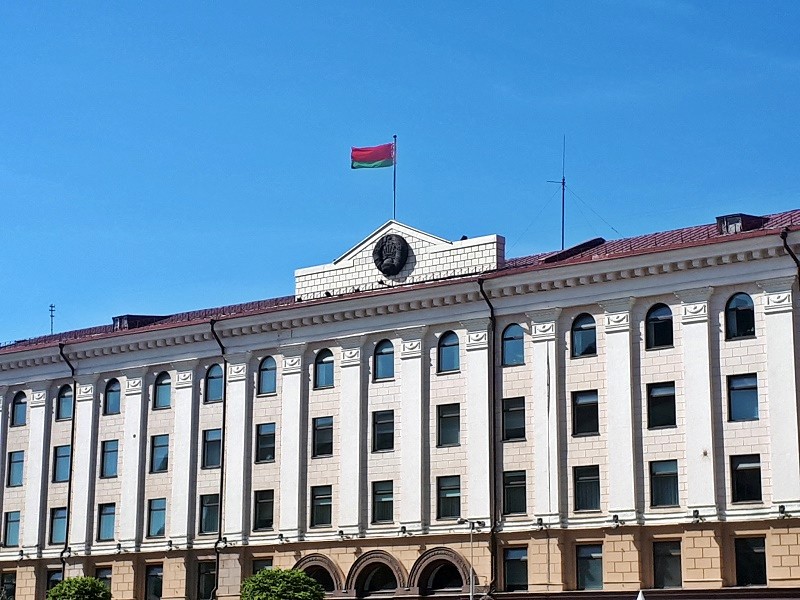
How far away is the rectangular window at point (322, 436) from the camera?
60.7 meters

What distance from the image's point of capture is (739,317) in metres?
51.3

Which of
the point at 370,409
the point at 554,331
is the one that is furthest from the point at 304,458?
the point at 554,331

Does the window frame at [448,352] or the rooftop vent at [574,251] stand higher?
the rooftop vent at [574,251]

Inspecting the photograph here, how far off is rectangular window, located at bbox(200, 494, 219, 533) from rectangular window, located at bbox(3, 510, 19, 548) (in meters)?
10.5

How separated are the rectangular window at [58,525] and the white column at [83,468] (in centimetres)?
63

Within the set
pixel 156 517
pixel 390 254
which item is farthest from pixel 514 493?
pixel 156 517

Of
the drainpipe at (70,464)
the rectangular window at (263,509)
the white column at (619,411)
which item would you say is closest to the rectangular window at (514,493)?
the white column at (619,411)

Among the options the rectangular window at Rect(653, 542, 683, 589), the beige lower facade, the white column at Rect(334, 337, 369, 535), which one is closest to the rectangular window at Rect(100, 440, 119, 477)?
the beige lower facade

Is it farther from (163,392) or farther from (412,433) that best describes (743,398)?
(163,392)

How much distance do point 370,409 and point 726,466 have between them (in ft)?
48.9

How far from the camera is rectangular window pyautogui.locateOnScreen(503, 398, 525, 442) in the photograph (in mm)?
55812

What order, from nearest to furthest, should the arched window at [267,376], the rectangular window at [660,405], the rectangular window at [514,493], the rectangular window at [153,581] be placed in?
1. the rectangular window at [660,405]
2. the rectangular window at [514,493]
3. the arched window at [267,376]
4. the rectangular window at [153,581]

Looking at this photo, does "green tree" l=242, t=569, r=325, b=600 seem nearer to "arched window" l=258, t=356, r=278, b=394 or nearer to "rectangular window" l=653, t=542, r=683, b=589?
"arched window" l=258, t=356, r=278, b=394

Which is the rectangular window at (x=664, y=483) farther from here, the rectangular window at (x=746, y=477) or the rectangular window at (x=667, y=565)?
the rectangular window at (x=746, y=477)
